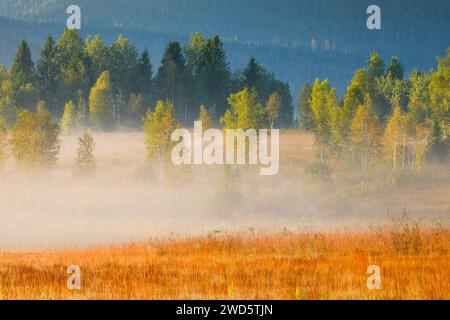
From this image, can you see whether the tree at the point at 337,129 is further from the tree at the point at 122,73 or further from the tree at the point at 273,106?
the tree at the point at 122,73

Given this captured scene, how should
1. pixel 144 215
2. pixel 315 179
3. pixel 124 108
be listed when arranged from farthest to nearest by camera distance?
pixel 124 108 → pixel 315 179 → pixel 144 215

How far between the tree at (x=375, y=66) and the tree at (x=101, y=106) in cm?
4257

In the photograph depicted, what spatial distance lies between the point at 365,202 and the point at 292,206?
6891 mm

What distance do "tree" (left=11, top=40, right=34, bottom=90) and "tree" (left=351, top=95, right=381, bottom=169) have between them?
152ft

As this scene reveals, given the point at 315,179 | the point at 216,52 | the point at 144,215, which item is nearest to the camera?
the point at 144,215

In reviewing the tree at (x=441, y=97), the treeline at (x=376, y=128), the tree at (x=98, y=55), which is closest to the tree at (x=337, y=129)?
the treeline at (x=376, y=128)

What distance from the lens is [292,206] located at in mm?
62656

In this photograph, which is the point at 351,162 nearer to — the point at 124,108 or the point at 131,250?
the point at 124,108

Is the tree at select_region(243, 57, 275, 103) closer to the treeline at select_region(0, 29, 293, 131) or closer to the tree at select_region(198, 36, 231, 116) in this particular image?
the treeline at select_region(0, 29, 293, 131)

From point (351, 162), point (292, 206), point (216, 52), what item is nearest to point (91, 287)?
point (292, 206)

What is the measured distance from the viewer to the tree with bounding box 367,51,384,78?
111 meters

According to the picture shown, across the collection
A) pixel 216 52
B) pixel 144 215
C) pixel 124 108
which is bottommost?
pixel 144 215

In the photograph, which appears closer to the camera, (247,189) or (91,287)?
(91,287)

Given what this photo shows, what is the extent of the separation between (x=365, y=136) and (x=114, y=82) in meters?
46.7
